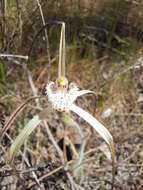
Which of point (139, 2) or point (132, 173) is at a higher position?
point (139, 2)

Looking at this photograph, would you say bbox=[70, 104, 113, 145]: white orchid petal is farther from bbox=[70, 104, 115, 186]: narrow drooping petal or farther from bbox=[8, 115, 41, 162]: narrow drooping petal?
bbox=[8, 115, 41, 162]: narrow drooping petal

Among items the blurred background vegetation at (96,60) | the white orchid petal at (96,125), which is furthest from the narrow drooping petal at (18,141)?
the blurred background vegetation at (96,60)

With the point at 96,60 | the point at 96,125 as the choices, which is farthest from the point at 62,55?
the point at 96,60

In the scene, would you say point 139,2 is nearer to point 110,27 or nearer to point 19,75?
point 110,27

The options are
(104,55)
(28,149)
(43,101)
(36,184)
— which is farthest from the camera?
(104,55)

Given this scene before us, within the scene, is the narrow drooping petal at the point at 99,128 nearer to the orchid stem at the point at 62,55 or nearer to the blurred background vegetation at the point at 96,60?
the orchid stem at the point at 62,55

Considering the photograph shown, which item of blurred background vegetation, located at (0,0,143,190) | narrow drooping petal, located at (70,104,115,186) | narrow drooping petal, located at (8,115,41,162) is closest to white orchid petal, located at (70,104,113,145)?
narrow drooping petal, located at (70,104,115,186)

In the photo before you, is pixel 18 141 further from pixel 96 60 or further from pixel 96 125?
pixel 96 60

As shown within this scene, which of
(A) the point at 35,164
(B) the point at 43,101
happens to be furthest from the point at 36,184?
(B) the point at 43,101

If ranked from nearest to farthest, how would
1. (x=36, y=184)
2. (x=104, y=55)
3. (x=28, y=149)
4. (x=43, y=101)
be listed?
(x=36, y=184), (x=28, y=149), (x=43, y=101), (x=104, y=55)
